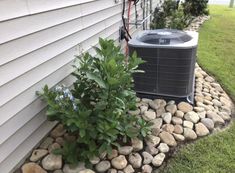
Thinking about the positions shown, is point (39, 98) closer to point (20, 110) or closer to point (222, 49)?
point (20, 110)

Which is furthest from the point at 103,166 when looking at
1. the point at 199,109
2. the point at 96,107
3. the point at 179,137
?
the point at 199,109

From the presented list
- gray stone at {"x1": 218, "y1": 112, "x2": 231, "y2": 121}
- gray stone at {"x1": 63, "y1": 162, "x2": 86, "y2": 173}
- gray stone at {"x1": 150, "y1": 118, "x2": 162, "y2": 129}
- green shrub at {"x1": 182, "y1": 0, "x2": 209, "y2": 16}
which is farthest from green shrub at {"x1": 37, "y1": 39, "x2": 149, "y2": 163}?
green shrub at {"x1": 182, "y1": 0, "x2": 209, "y2": 16}

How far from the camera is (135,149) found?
2.28m

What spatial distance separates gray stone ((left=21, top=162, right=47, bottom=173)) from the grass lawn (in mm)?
891

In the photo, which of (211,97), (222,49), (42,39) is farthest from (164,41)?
(222,49)

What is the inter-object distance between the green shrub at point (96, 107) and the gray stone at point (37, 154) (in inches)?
6.2

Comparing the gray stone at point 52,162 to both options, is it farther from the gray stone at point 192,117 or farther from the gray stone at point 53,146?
the gray stone at point 192,117

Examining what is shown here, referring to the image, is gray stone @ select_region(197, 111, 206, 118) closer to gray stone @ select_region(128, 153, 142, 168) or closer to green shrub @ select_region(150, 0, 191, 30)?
gray stone @ select_region(128, 153, 142, 168)

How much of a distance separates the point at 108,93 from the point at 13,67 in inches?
25.9

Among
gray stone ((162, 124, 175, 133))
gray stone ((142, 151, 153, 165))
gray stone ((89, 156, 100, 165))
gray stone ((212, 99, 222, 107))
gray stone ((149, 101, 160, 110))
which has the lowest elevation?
gray stone ((212, 99, 222, 107))

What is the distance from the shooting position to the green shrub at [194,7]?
7.64m

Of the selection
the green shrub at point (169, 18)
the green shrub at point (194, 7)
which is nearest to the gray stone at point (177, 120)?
the green shrub at point (169, 18)

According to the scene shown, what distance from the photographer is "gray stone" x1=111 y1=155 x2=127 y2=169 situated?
2115 millimetres

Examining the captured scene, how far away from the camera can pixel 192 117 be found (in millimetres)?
2729
